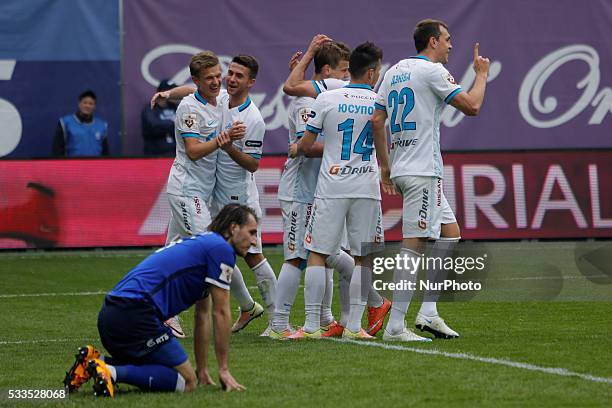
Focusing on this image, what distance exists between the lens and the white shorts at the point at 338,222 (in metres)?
9.70

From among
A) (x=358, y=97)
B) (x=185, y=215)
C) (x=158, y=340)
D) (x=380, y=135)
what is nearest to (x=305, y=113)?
(x=358, y=97)

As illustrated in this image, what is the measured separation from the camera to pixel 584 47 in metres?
20.8

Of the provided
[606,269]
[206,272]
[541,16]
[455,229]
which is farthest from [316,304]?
[541,16]

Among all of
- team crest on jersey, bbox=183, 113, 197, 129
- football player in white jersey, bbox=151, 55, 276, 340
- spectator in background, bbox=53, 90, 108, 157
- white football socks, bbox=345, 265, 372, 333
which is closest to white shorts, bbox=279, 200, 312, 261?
football player in white jersey, bbox=151, 55, 276, 340

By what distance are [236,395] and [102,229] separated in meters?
10.6

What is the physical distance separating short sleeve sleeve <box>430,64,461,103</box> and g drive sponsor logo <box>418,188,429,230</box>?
711mm

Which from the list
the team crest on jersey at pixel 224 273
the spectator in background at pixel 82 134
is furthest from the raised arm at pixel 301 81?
the spectator in background at pixel 82 134

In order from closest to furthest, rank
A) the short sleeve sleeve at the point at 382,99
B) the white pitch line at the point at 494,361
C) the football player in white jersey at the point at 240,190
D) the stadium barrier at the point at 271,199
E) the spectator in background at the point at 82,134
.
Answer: the white pitch line at the point at 494,361 < the short sleeve sleeve at the point at 382,99 < the football player in white jersey at the point at 240,190 < the stadium barrier at the point at 271,199 < the spectator in background at the point at 82,134

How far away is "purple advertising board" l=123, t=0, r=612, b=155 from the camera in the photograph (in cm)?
1998

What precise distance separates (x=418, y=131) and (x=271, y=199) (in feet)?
28.1

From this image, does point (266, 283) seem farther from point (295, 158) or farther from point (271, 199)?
point (271, 199)

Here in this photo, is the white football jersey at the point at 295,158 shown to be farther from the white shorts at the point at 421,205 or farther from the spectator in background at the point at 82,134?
the spectator in background at the point at 82,134

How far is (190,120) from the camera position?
10.2 meters

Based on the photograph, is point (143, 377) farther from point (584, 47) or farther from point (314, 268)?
point (584, 47)
